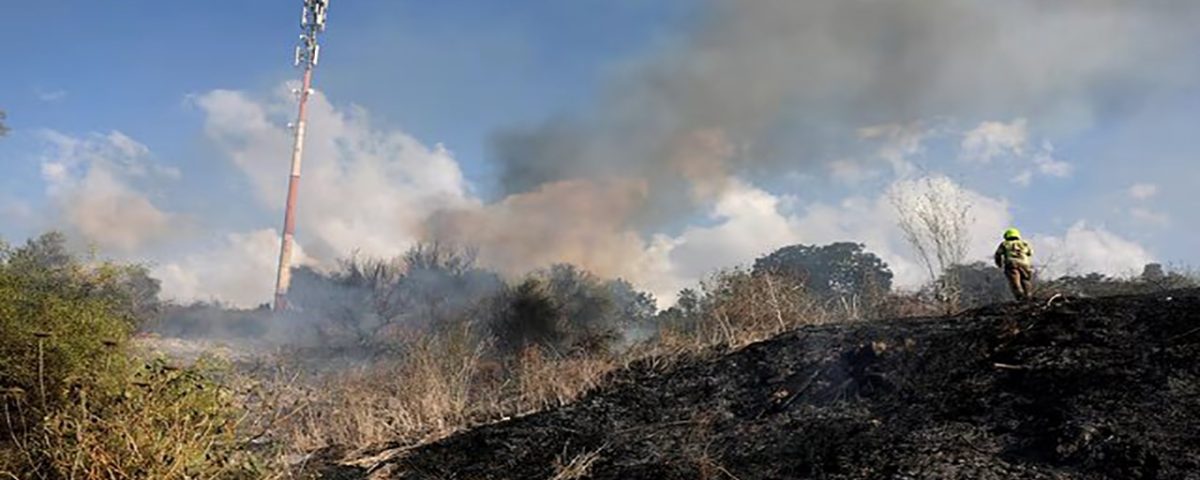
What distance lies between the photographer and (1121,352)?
26.5 feet

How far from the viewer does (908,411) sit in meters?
8.09

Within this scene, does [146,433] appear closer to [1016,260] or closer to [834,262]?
[1016,260]

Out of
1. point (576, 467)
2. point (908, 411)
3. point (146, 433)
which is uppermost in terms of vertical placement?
point (908, 411)

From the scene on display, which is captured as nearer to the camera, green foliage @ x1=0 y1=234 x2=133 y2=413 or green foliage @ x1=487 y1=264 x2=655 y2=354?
green foliage @ x1=0 y1=234 x2=133 y2=413

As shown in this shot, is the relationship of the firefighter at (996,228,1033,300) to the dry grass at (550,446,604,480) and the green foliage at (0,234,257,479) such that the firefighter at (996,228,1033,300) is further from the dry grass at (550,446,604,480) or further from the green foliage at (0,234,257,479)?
the green foliage at (0,234,257,479)

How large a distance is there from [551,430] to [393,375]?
30.2ft

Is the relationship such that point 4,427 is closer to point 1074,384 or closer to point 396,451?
point 396,451

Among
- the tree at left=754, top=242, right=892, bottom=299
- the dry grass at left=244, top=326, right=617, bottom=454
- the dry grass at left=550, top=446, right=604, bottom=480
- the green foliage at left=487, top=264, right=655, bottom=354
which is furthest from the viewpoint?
the tree at left=754, top=242, right=892, bottom=299

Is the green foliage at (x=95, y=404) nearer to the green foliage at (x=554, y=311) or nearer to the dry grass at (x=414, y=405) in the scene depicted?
the dry grass at (x=414, y=405)

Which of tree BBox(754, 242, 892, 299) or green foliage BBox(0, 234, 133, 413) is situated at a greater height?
tree BBox(754, 242, 892, 299)

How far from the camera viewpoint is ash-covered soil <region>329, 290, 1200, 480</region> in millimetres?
6672

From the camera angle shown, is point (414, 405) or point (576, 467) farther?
point (414, 405)

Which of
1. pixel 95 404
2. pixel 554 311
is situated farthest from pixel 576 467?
pixel 554 311

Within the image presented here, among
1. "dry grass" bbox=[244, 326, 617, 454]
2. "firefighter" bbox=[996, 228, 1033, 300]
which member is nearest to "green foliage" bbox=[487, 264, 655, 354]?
"dry grass" bbox=[244, 326, 617, 454]
